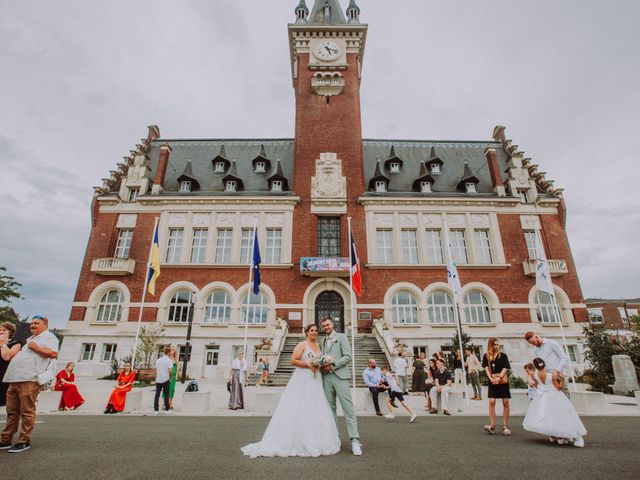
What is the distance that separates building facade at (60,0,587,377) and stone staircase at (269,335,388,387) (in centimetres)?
89

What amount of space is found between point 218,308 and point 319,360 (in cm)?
1995

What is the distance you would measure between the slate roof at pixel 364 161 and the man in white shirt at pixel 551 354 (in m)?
20.6

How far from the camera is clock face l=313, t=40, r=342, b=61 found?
30.9 meters

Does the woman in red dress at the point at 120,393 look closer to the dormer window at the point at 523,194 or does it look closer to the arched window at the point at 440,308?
the arched window at the point at 440,308

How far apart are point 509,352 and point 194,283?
22199mm

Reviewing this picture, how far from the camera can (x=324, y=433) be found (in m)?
5.01

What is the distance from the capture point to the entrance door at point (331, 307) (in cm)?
2381

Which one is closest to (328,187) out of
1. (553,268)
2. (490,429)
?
(553,268)

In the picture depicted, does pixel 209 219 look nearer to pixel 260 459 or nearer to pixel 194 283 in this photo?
pixel 194 283

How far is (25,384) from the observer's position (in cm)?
525

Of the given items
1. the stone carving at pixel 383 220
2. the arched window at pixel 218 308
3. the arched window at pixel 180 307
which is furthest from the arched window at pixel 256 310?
the stone carving at pixel 383 220

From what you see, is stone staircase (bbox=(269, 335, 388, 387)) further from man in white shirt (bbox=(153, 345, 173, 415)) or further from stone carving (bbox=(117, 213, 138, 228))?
stone carving (bbox=(117, 213, 138, 228))

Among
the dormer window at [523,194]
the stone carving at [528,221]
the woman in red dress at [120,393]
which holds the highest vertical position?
the dormer window at [523,194]

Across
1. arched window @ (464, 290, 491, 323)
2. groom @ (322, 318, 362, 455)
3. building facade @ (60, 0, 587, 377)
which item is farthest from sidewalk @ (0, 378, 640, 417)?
arched window @ (464, 290, 491, 323)
